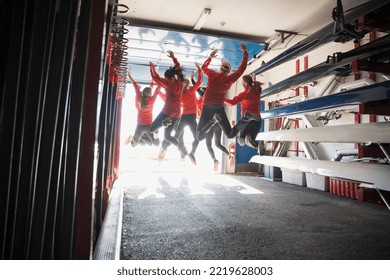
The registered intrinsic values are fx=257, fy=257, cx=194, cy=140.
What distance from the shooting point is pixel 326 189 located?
4844mm

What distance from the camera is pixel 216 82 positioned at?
3.34m

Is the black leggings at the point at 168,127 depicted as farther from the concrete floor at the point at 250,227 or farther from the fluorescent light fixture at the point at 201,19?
the fluorescent light fixture at the point at 201,19

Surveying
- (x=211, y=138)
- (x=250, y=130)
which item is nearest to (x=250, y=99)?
(x=250, y=130)

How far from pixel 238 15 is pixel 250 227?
319cm

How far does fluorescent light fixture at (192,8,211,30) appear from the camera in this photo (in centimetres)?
382

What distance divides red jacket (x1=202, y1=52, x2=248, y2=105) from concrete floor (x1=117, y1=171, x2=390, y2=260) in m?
1.39

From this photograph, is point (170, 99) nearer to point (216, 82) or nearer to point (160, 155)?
point (216, 82)

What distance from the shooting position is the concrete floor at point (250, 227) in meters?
1.83

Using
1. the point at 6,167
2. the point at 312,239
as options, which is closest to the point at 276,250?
the point at 312,239

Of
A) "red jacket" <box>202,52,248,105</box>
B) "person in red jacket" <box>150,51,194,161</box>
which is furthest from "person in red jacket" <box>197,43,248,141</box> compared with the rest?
"person in red jacket" <box>150,51,194,161</box>

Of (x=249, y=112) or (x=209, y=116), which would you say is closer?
(x=209, y=116)

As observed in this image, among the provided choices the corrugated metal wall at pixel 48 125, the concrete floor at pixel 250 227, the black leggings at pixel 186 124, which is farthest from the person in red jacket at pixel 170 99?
the corrugated metal wall at pixel 48 125

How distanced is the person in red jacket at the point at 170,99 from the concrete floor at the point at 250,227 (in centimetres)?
101
